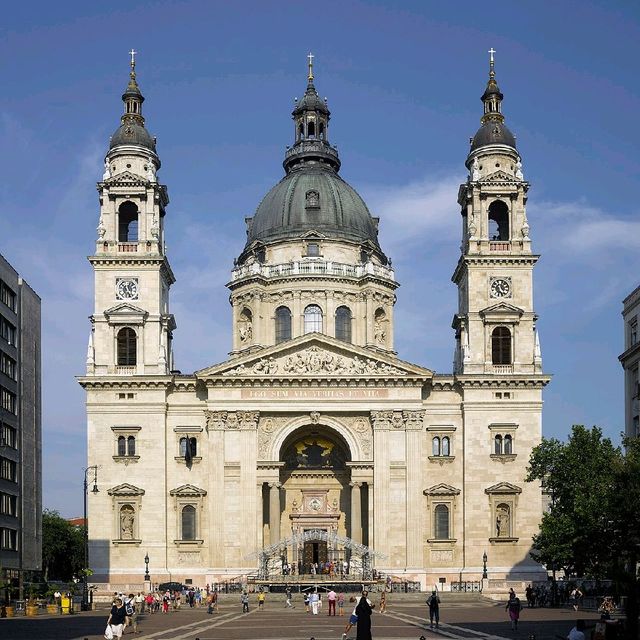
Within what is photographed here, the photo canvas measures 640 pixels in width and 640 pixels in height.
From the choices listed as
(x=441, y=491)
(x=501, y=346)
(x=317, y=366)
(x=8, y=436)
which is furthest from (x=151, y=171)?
(x=441, y=491)

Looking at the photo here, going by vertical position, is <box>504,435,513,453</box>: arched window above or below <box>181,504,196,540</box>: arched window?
above

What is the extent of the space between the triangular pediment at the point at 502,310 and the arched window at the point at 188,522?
84.1 ft

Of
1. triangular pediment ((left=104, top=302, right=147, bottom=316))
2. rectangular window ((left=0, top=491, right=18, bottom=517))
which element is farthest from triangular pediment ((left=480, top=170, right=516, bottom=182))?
rectangular window ((left=0, top=491, right=18, bottom=517))

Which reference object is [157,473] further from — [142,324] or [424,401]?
[424,401]

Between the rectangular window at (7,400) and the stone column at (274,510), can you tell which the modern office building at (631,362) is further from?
the rectangular window at (7,400)

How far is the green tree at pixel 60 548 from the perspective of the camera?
154625 millimetres

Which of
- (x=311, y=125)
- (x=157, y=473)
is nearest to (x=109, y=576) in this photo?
(x=157, y=473)

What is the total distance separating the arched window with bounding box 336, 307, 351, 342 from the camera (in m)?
103

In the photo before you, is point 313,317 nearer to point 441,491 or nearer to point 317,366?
point 317,366

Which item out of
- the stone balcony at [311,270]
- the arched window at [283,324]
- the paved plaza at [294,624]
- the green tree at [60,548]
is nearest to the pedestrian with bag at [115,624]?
the paved plaza at [294,624]

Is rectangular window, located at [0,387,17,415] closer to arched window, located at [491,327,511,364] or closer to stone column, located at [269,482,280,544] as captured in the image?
stone column, located at [269,482,280,544]

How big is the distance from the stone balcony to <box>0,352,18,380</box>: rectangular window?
65.8 feet

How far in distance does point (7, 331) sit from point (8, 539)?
15450 mm

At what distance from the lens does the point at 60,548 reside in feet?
519
